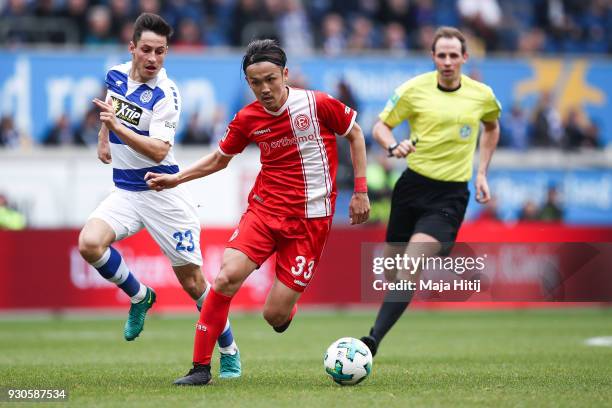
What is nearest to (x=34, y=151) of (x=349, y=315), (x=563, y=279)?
(x=349, y=315)

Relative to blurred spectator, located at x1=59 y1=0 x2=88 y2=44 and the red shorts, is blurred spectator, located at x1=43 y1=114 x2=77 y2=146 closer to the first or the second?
blurred spectator, located at x1=59 y1=0 x2=88 y2=44

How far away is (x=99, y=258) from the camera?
899 centimetres

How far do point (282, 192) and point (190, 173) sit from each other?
725mm

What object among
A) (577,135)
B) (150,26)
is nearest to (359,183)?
(150,26)

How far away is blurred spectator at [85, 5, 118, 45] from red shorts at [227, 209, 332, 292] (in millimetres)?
14414

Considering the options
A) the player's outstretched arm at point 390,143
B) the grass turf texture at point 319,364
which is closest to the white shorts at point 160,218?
the grass turf texture at point 319,364

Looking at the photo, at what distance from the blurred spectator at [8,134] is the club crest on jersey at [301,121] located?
1371 centimetres

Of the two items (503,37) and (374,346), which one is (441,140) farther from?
(503,37)

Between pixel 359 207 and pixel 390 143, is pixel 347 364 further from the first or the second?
pixel 390 143

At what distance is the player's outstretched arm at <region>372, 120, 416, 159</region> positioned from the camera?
932 cm

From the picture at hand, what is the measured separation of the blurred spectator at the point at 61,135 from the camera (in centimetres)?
2127

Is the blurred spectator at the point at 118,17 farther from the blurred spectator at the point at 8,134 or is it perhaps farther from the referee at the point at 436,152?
the referee at the point at 436,152

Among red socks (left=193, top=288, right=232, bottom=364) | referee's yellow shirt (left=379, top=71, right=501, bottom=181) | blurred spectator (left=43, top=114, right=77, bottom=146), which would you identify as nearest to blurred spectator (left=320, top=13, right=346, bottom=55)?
blurred spectator (left=43, top=114, right=77, bottom=146)

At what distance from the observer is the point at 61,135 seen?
21.3 meters
